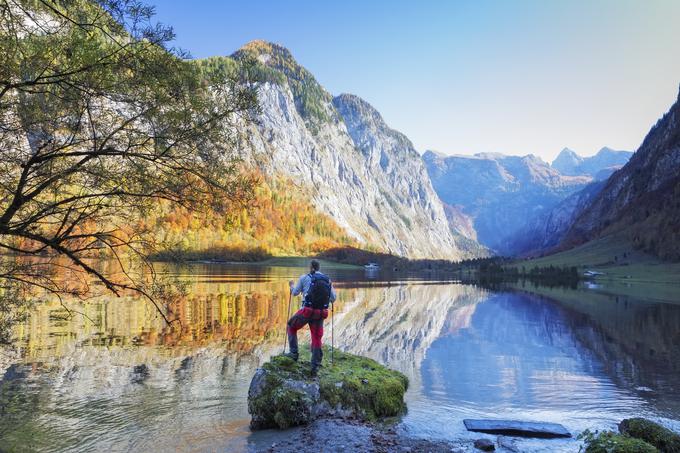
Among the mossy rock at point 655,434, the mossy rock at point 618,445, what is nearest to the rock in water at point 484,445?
the mossy rock at point 618,445

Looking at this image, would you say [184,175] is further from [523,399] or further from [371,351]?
[371,351]

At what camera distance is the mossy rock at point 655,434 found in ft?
41.8

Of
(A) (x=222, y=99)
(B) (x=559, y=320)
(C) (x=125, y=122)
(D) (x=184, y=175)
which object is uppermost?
(A) (x=222, y=99)

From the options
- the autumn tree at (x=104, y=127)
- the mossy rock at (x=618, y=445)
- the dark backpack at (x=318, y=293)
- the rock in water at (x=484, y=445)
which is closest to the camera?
the autumn tree at (x=104, y=127)

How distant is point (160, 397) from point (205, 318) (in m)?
22.3

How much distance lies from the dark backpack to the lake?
4.19 meters

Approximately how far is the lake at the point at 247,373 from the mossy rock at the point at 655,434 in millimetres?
1752

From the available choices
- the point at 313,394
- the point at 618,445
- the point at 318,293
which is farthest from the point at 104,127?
the point at 618,445

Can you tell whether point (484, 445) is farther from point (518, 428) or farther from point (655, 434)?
point (655, 434)

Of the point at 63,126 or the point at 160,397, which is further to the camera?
the point at 160,397

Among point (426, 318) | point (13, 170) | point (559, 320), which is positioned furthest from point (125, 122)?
point (559, 320)

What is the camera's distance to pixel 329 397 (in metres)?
15.9

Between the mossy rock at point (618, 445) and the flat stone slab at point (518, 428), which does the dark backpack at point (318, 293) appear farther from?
the mossy rock at point (618, 445)

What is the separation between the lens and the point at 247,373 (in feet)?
73.5
